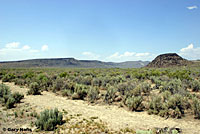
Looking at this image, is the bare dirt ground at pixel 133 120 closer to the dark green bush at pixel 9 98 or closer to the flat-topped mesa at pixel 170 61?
the dark green bush at pixel 9 98

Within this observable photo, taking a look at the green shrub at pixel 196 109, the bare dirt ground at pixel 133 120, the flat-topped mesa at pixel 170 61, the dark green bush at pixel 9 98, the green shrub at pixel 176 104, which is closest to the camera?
the bare dirt ground at pixel 133 120

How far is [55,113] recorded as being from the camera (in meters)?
6.05

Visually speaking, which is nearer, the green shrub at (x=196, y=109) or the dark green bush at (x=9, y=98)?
the green shrub at (x=196, y=109)

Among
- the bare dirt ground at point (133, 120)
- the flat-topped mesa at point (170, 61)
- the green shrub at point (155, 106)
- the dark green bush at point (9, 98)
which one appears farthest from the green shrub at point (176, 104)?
the flat-topped mesa at point (170, 61)

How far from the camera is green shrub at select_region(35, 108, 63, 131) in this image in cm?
535

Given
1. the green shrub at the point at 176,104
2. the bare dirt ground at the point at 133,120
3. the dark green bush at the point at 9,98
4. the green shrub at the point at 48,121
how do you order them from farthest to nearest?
the dark green bush at the point at 9,98, the green shrub at the point at 176,104, the bare dirt ground at the point at 133,120, the green shrub at the point at 48,121

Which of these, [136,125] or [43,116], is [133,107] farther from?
[43,116]

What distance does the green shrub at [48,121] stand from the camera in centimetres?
535

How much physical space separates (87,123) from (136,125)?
209 centimetres

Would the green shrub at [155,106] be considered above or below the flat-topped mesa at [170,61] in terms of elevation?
below

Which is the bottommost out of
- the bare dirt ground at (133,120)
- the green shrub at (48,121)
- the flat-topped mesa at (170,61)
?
the bare dirt ground at (133,120)

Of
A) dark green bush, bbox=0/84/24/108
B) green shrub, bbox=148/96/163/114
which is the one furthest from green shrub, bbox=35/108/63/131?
green shrub, bbox=148/96/163/114

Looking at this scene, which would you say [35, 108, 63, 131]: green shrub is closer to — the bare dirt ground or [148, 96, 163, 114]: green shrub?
the bare dirt ground

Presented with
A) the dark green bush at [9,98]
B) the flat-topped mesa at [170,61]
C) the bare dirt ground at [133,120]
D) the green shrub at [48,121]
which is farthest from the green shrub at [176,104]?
the flat-topped mesa at [170,61]
